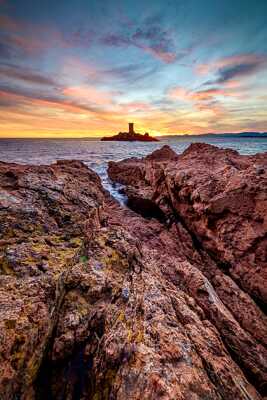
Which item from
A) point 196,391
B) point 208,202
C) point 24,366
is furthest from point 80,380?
point 208,202

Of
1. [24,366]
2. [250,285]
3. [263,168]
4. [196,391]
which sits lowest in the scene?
[250,285]

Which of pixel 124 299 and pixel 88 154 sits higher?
pixel 124 299

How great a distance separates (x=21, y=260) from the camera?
3.55 meters

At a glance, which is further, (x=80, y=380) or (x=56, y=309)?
(x=56, y=309)

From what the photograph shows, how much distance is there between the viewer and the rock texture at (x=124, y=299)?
2695mm

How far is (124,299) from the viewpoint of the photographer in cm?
373

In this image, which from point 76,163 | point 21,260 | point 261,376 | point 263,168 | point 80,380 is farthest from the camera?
point 76,163

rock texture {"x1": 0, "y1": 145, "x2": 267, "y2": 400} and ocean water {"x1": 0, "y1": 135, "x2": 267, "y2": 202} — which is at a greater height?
rock texture {"x1": 0, "y1": 145, "x2": 267, "y2": 400}

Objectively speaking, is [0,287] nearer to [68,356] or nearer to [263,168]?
[68,356]

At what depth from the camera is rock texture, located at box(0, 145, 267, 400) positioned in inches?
106

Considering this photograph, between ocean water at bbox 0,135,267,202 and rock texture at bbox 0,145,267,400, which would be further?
ocean water at bbox 0,135,267,202

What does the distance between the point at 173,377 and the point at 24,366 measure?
70.8 inches

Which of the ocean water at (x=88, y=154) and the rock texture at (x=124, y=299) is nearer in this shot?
the rock texture at (x=124, y=299)

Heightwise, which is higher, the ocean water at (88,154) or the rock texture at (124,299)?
the rock texture at (124,299)
